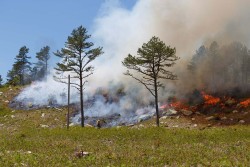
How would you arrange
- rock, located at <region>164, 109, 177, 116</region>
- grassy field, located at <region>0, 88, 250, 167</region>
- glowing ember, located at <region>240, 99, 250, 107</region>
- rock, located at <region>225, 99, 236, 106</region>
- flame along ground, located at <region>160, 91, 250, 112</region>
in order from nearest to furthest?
1. grassy field, located at <region>0, 88, 250, 167</region>
2. glowing ember, located at <region>240, 99, 250, 107</region>
3. flame along ground, located at <region>160, 91, 250, 112</region>
4. rock, located at <region>225, 99, 236, 106</region>
5. rock, located at <region>164, 109, 177, 116</region>

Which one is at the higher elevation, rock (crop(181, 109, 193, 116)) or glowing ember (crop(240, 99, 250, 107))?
glowing ember (crop(240, 99, 250, 107))

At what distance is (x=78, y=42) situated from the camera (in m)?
45.2

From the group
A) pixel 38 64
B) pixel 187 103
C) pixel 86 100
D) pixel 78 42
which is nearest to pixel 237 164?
pixel 78 42

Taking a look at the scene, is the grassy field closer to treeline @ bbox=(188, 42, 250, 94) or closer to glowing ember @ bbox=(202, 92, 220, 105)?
glowing ember @ bbox=(202, 92, 220, 105)

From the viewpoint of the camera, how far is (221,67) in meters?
59.9

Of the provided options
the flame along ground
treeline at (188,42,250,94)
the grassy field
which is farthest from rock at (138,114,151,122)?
the grassy field

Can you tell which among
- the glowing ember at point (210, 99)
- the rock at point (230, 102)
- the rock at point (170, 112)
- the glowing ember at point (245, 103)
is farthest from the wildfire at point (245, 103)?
the rock at point (170, 112)

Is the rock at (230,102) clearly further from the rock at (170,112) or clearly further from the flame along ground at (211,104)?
the rock at (170,112)

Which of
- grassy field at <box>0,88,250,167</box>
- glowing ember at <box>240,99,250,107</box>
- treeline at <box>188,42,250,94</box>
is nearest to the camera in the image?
grassy field at <box>0,88,250,167</box>

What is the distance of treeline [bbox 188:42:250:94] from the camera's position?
180 feet

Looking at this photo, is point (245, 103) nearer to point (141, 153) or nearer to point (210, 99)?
point (210, 99)

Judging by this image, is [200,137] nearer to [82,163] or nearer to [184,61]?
[82,163]

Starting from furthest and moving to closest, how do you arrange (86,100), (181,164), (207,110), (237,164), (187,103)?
1. (86,100)
2. (187,103)
3. (207,110)
4. (181,164)
5. (237,164)

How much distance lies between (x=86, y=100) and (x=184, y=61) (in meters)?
18.4
